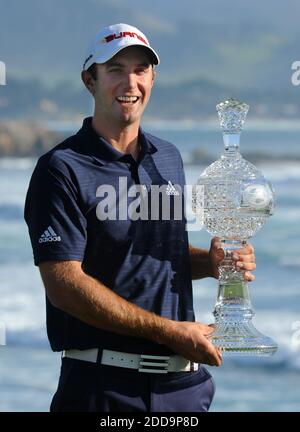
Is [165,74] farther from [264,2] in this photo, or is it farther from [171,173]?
[171,173]

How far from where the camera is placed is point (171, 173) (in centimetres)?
291

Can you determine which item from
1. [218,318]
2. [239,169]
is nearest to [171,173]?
[239,169]

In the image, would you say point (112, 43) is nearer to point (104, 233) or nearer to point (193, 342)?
point (104, 233)

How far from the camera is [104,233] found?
2.72 m

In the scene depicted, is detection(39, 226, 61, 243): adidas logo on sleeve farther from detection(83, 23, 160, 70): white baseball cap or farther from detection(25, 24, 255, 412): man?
detection(83, 23, 160, 70): white baseball cap

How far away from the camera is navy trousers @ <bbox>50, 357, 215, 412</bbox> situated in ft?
9.00

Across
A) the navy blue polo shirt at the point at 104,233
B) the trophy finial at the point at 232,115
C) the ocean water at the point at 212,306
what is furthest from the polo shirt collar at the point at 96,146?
the ocean water at the point at 212,306

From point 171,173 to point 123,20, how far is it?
1421 cm

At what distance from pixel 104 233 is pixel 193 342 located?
30cm

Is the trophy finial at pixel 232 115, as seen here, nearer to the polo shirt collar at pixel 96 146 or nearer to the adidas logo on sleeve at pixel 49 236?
the polo shirt collar at pixel 96 146

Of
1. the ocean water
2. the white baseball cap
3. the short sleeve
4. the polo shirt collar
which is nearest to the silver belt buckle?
the short sleeve

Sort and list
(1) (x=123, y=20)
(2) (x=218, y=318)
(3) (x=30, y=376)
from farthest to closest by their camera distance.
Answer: (1) (x=123, y=20) < (3) (x=30, y=376) < (2) (x=218, y=318)

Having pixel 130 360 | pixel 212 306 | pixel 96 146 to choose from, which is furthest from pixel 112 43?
pixel 212 306
